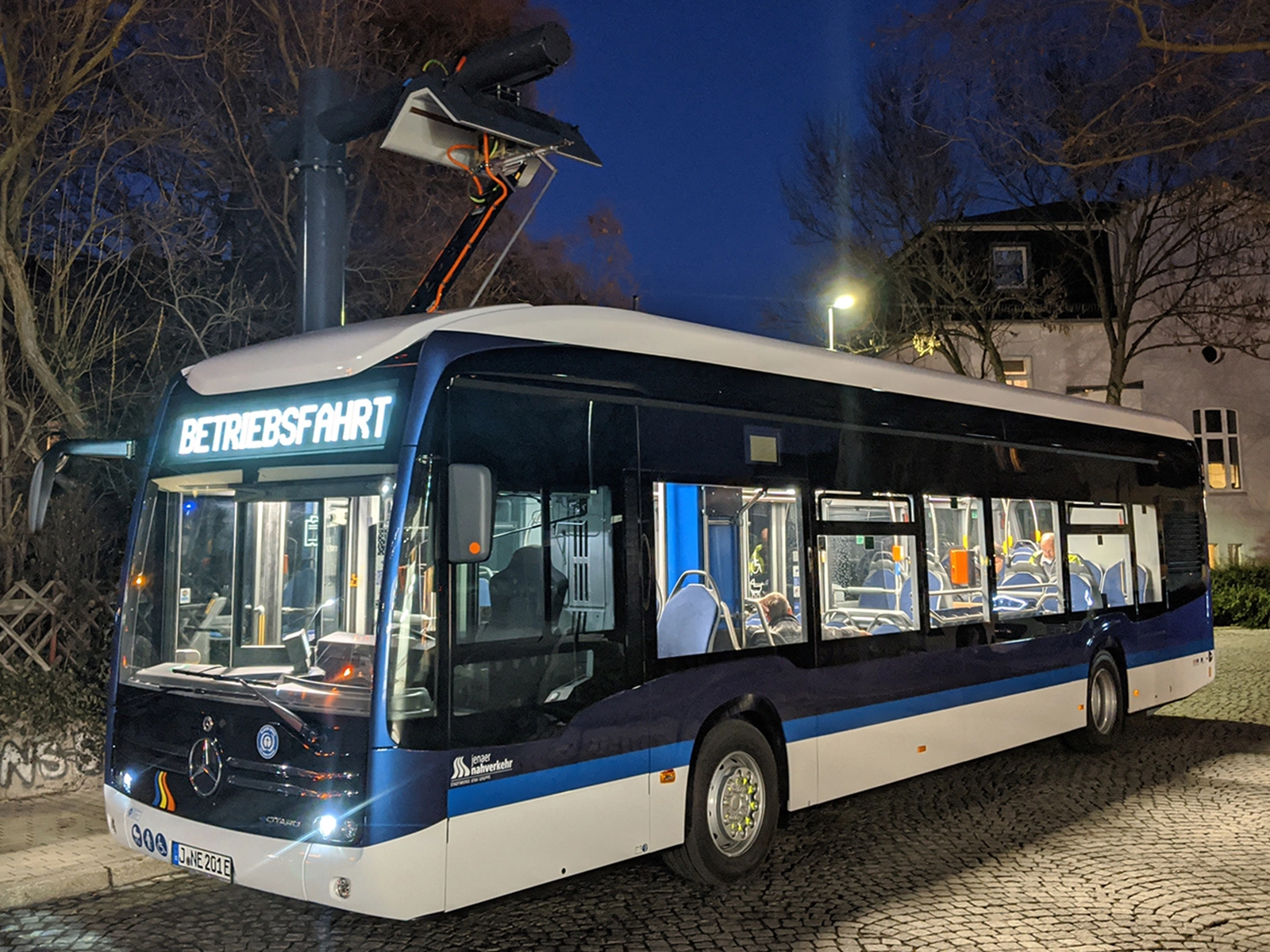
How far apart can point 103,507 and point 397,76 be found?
7.33 m

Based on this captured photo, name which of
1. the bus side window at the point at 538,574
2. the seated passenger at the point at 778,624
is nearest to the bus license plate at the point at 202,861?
the bus side window at the point at 538,574

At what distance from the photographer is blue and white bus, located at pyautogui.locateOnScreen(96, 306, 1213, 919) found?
514 centimetres

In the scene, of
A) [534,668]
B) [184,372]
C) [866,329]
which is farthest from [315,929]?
[866,329]

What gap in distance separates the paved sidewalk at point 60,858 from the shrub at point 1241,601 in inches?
878

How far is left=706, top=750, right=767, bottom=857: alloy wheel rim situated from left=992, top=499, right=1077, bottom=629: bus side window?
10.5 ft

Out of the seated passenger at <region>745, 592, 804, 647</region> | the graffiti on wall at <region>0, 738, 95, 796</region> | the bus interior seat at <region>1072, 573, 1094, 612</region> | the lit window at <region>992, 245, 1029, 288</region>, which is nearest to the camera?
the seated passenger at <region>745, 592, 804, 647</region>

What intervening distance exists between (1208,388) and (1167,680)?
810 inches

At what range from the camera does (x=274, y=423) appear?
5.76 meters

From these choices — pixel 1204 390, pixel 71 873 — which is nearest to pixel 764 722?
pixel 71 873

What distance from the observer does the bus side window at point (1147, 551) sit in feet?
38.0

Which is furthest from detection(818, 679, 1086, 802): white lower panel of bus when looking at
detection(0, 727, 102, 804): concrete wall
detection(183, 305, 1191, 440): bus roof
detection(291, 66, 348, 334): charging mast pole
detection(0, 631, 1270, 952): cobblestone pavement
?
detection(0, 727, 102, 804): concrete wall

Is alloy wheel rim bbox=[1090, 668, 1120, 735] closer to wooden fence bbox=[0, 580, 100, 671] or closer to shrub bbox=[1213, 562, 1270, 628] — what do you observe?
wooden fence bbox=[0, 580, 100, 671]

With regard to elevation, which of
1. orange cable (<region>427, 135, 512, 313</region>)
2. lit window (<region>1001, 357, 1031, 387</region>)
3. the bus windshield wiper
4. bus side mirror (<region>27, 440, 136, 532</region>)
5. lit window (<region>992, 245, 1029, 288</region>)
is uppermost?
lit window (<region>992, 245, 1029, 288</region>)

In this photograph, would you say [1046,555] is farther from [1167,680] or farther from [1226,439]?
[1226,439]
